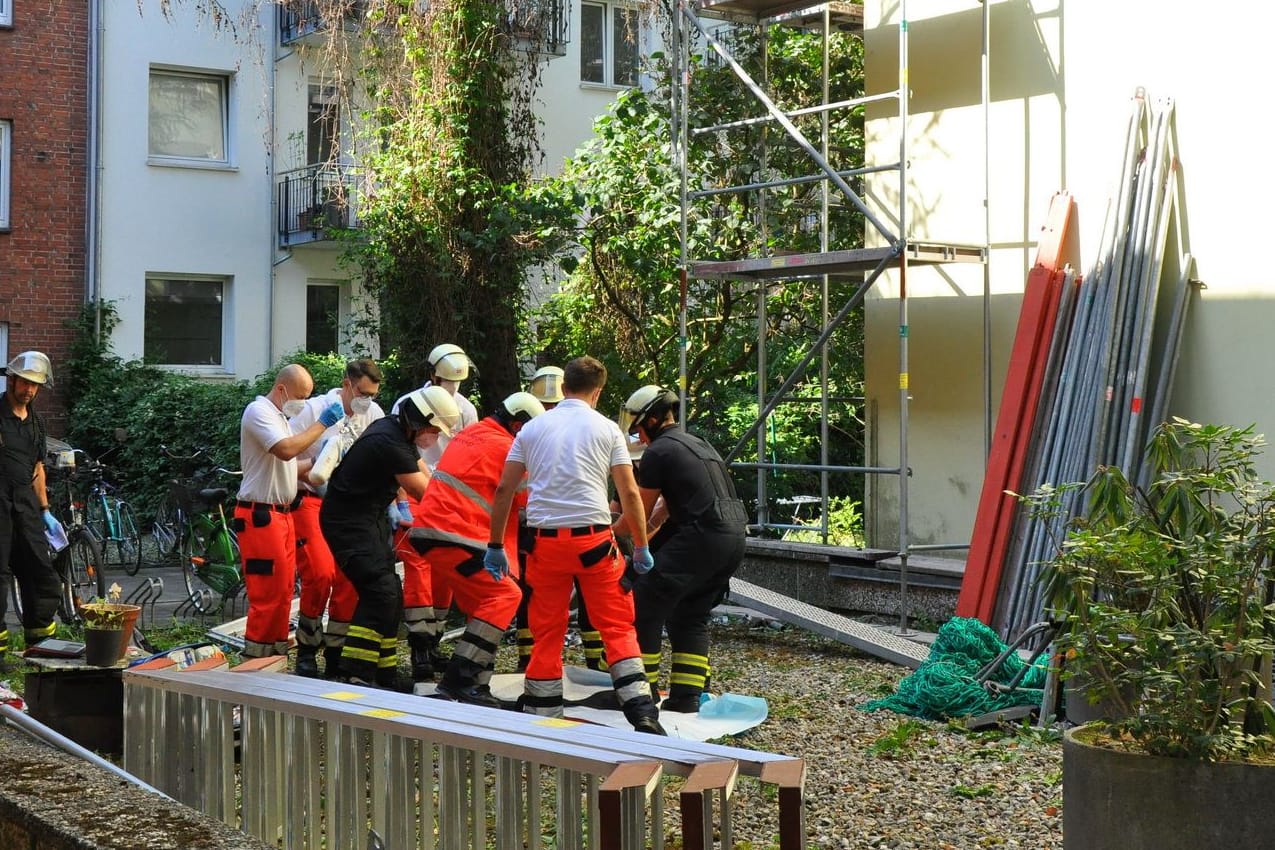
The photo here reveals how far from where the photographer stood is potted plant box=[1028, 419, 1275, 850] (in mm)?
4500

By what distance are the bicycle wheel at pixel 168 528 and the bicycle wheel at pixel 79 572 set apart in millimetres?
4067

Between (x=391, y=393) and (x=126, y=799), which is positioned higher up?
(x=391, y=393)

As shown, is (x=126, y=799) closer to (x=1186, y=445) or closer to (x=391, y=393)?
(x=1186, y=445)

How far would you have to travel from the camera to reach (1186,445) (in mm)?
4945

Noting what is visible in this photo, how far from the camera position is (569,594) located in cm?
754

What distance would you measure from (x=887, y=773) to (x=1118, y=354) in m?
4.27

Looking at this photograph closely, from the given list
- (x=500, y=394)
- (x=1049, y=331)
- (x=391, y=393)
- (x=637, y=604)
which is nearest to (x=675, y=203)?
(x=500, y=394)

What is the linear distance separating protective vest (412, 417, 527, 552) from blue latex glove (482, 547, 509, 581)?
0.36 metres

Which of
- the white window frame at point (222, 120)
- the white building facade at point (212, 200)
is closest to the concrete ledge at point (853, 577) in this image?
the white building facade at point (212, 200)

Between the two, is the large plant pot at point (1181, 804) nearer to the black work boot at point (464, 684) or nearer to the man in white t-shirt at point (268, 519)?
the black work boot at point (464, 684)

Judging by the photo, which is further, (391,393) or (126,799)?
(391,393)

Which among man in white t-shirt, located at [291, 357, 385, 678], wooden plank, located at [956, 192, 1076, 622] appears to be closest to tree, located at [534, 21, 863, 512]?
wooden plank, located at [956, 192, 1076, 622]

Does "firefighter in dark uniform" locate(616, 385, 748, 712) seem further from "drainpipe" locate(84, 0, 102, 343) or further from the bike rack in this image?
"drainpipe" locate(84, 0, 102, 343)

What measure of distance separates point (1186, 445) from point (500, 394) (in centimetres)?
1180
